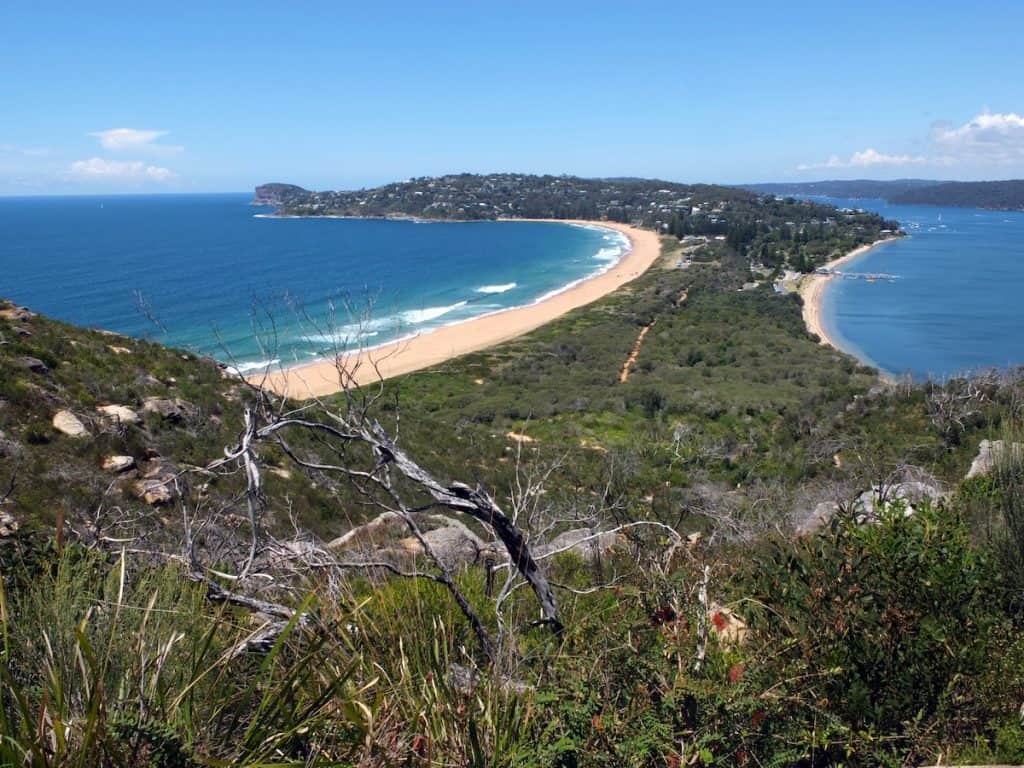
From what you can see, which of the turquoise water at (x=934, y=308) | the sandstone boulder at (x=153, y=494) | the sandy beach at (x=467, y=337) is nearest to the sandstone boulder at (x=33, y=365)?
the sandstone boulder at (x=153, y=494)

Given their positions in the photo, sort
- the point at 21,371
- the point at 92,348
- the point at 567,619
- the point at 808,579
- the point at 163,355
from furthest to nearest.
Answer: the point at 163,355 → the point at 92,348 → the point at 21,371 → the point at 567,619 → the point at 808,579

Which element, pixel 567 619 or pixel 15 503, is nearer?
pixel 567 619

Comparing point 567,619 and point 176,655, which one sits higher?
point 176,655

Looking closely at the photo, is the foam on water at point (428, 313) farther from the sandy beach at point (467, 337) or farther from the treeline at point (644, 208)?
the treeline at point (644, 208)

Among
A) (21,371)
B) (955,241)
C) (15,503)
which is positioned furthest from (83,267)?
(955,241)

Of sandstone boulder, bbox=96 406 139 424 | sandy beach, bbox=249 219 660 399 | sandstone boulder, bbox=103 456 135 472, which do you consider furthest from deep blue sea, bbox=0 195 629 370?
sandstone boulder, bbox=103 456 135 472

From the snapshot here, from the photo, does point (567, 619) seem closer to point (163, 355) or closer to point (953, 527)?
point (953, 527)

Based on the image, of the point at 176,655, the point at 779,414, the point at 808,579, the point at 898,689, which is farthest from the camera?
the point at 779,414

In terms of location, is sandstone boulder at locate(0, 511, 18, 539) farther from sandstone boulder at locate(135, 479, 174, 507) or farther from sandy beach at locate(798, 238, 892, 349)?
sandy beach at locate(798, 238, 892, 349)
